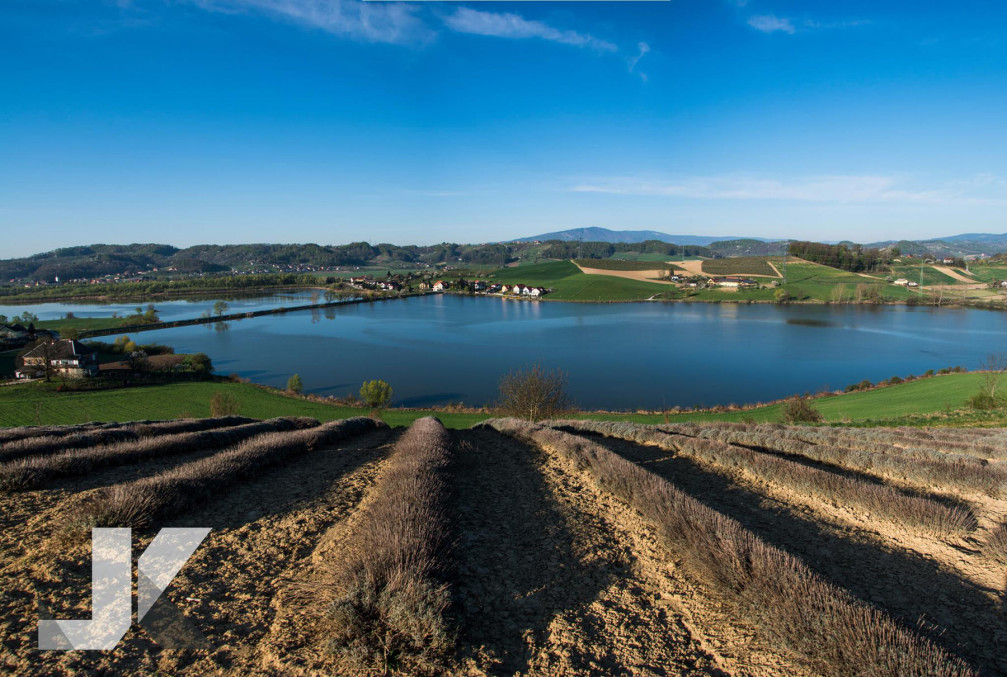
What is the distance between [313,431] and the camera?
34.3 feet

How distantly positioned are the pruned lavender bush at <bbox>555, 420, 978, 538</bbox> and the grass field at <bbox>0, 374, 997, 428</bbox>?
20406mm

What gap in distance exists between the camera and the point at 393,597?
3.33m

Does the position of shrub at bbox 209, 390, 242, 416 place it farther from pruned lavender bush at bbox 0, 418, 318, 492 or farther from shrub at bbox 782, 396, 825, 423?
shrub at bbox 782, 396, 825, 423

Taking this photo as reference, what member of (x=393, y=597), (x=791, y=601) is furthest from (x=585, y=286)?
(x=393, y=597)

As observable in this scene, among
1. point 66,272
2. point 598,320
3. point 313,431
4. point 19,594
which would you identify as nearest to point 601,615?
point 19,594

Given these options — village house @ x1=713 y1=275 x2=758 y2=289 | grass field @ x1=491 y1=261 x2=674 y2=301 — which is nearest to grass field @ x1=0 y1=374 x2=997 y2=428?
grass field @ x1=491 y1=261 x2=674 y2=301

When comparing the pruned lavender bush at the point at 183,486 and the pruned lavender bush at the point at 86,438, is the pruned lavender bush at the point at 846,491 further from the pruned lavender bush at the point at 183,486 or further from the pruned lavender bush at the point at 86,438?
the pruned lavender bush at the point at 86,438

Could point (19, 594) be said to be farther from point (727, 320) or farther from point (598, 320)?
point (727, 320)

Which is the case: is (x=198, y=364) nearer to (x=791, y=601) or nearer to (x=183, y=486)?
(x=183, y=486)

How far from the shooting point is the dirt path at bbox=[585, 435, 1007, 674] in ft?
12.4

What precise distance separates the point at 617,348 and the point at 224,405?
155 ft

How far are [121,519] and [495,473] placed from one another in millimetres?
5112

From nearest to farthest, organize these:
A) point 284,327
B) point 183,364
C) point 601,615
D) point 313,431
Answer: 1. point 601,615
2. point 313,431
3. point 183,364
4. point 284,327

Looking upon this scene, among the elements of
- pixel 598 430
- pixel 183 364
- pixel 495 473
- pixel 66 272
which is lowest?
pixel 183 364
